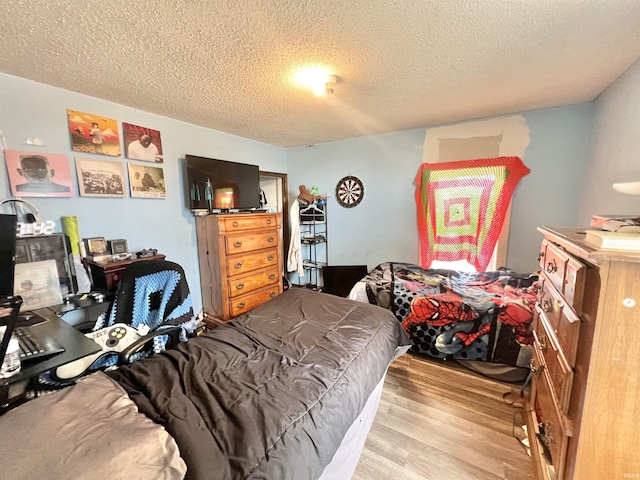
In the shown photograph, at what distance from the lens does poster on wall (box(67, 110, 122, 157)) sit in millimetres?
1945

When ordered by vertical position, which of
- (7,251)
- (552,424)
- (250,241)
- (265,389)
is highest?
(7,251)

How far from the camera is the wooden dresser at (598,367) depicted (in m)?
0.75

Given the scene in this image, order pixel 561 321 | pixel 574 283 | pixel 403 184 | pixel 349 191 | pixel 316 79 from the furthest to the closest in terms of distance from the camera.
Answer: pixel 349 191 < pixel 403 184 < pixel 316 79 < pixel 561 321 < pixel 574 283

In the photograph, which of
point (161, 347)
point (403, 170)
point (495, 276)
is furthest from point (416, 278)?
point (161, 347)

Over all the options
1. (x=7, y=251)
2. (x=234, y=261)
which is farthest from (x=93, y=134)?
(x=234, y=261)

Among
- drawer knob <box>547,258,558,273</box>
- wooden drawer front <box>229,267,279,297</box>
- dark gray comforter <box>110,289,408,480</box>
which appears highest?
drawer knob <box>547,258,558,273</box>

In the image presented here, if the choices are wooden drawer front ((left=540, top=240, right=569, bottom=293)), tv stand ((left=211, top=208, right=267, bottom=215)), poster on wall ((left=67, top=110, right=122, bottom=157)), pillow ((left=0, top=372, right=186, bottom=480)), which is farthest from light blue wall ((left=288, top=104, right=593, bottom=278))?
pillow ((left=0, top=372, right=186, bottom=480))

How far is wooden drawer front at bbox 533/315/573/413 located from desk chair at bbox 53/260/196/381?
6.12 feet

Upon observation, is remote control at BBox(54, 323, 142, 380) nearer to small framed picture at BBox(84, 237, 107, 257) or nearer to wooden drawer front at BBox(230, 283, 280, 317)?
small framed picture at BBox(84, 237, 107, 257)

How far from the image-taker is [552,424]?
1072 mm

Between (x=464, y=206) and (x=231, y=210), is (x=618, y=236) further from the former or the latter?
(x=231, y=210)

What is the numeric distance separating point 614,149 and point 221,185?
350cm

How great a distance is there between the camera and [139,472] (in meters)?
0.62

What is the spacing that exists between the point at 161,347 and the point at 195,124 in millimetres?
2334
